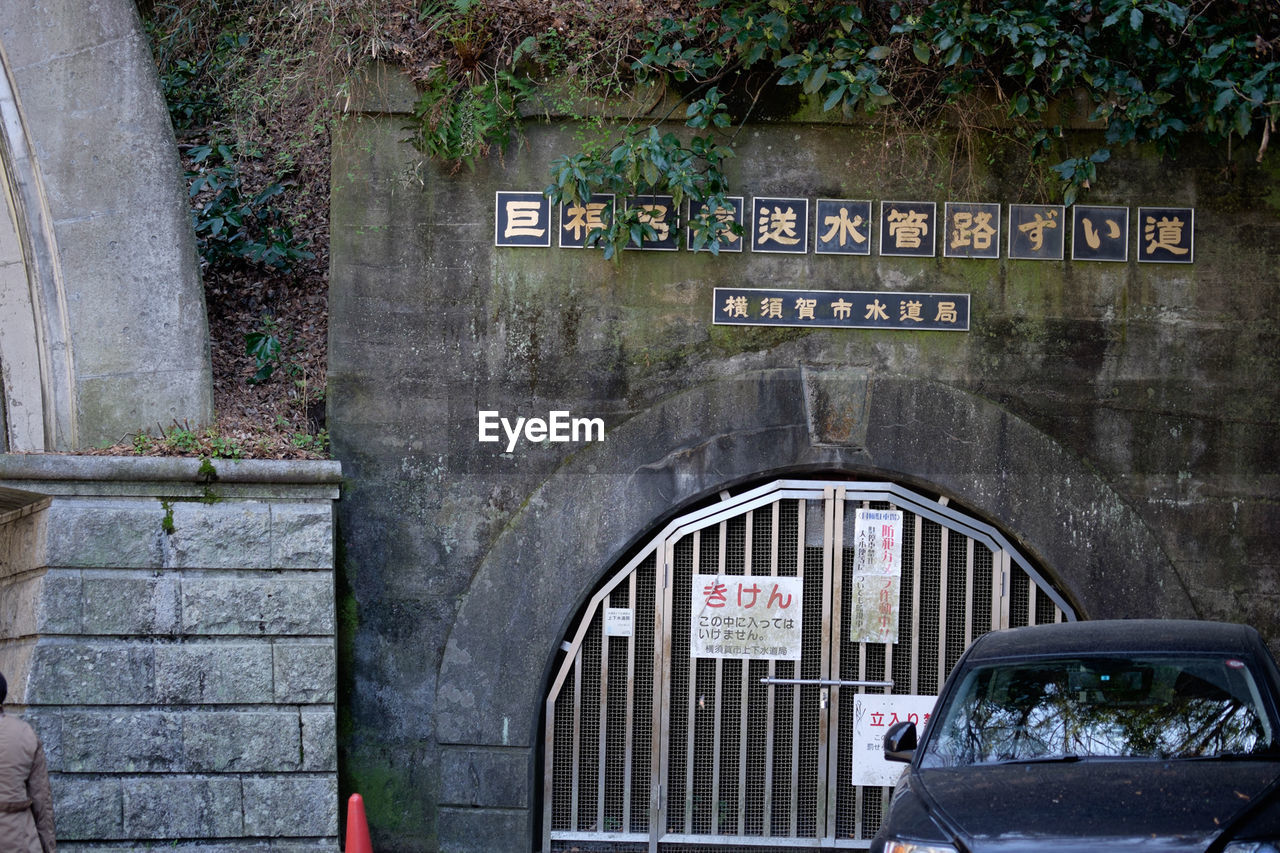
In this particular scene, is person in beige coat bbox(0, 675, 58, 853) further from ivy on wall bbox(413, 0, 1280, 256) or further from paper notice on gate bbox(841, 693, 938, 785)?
paper notice on gate bbox(841, 693, 938, 785)

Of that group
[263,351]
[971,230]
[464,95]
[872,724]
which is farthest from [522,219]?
[872,724]

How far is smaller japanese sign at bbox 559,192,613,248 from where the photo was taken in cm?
694

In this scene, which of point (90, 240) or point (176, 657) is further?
point (90, 240)

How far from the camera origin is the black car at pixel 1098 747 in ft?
12.8

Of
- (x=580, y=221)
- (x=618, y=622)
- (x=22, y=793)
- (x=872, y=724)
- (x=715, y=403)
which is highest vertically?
(x=580, y=221)

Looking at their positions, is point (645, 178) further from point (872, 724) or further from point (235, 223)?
point (872, 724)

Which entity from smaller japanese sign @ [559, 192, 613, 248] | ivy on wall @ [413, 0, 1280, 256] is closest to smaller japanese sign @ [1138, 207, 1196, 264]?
ivy on wall @ [413, 0, 1280, 256]

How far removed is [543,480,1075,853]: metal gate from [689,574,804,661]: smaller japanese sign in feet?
0.21

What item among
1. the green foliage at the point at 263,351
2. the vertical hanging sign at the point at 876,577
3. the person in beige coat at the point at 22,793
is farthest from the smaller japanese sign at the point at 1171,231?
the person in beige coat at the point at 22,793

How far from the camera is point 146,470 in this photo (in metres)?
6.29

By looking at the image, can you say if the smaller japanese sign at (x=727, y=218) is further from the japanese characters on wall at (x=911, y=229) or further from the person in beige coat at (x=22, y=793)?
the person in beige coat at (x=22, y=793)

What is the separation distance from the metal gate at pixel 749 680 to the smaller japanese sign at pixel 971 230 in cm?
151

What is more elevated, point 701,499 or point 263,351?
point 263,351

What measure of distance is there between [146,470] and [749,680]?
3646 mm
